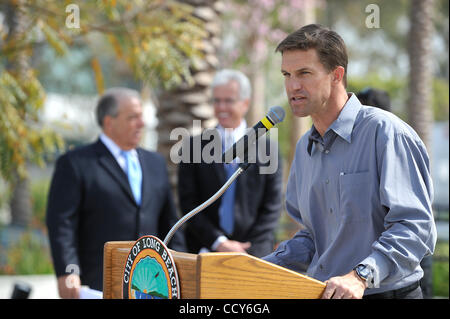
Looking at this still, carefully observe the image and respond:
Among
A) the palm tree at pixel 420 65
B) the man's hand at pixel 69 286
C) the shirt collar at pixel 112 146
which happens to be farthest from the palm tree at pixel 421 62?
the man's hand at pixel 69 286

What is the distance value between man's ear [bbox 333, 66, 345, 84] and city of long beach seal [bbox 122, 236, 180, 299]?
1.01 m

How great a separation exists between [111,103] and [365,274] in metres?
3.34

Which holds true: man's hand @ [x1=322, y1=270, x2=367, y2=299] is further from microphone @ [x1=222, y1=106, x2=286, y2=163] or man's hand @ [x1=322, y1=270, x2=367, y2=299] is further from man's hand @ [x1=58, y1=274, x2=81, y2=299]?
man's hand @ [x1=58, y1=274, x2=81, y2=299]

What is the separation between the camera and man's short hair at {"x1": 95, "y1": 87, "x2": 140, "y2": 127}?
527 cm

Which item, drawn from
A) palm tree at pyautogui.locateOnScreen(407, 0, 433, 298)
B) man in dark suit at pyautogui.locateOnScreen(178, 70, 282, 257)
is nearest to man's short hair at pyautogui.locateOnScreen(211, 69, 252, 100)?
man in dark suit at pyautogui.locateOnScreen(178, 70, 282, 257)

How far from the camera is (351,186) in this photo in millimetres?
2670

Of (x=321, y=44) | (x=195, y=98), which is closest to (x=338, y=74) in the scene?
(x=321, y=44)

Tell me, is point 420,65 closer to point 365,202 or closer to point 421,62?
point 421,62

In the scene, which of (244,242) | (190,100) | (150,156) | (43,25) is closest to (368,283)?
(244,242)

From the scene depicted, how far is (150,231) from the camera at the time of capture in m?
5.15

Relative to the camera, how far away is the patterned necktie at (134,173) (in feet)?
17.0

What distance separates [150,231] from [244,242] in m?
0.73
